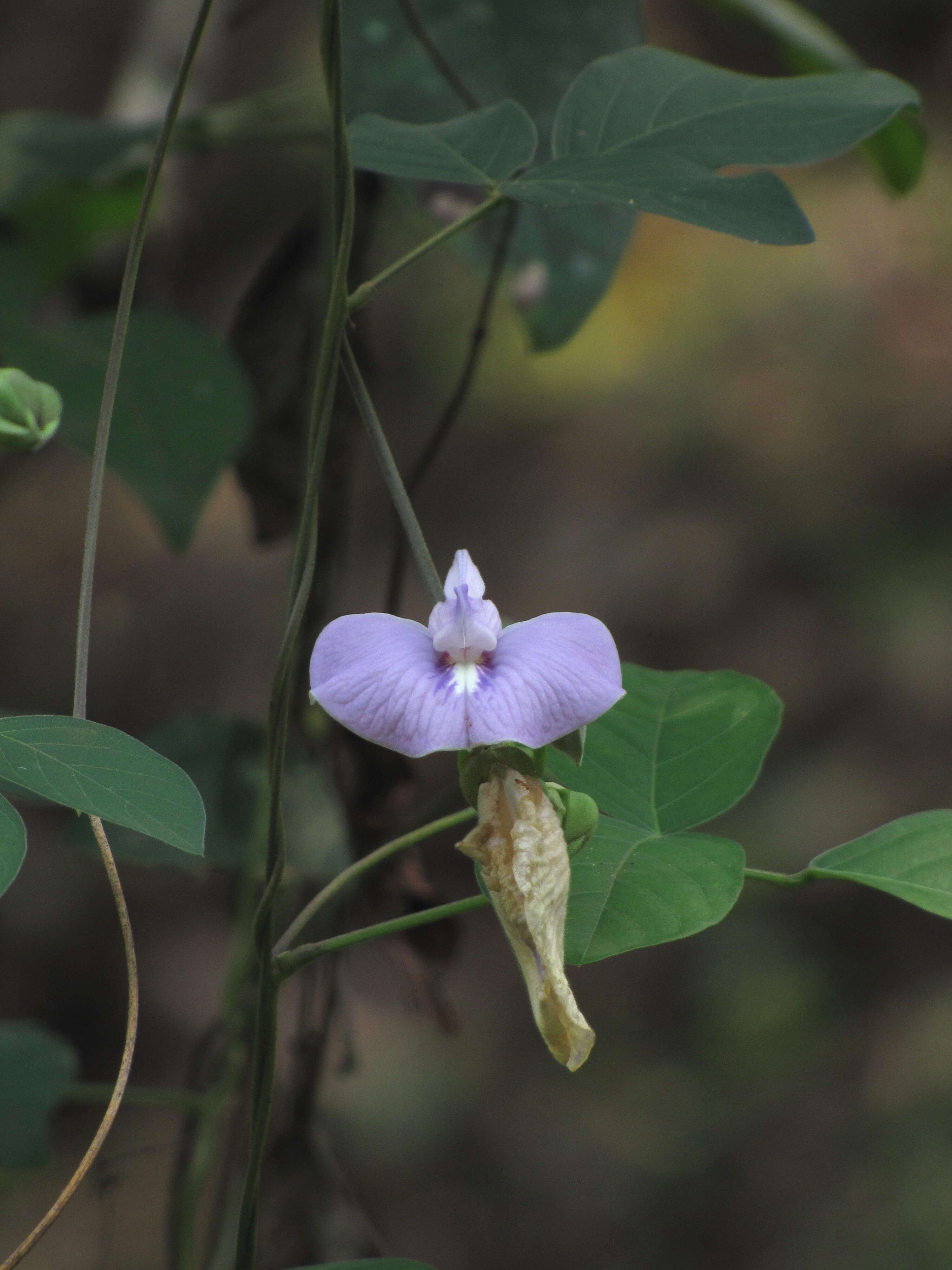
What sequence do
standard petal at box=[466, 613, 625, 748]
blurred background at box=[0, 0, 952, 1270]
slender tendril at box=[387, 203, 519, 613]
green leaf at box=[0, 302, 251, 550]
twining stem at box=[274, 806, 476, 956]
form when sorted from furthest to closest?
1. blurred background at box=[0, 0, 952, 1270]
2. green leaf at box=[0, 302, 251, 550]
3. slender tendril at box=[387, 203, 519, 613]
4. twining stem at box=[274, 806, 476, 956]
5. standard petal at box=[466, 613, 625, 748]

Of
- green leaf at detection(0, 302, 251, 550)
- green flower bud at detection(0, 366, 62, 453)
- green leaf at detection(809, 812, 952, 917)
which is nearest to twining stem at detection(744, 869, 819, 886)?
green leaf at detection(809, 812, 952, 917)

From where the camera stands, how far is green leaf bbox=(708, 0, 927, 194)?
0.98 meters

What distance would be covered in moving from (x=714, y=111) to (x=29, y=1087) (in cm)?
89

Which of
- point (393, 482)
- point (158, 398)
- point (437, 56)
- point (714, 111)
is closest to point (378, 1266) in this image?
point (393, 482)

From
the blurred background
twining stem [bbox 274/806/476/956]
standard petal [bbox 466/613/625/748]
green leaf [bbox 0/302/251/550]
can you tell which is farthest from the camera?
the blurred background

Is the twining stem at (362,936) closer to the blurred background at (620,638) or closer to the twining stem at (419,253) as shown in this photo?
the twining stem at (419,253)

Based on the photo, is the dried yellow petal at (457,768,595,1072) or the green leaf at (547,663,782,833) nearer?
the dried yellow petal at (457,768,595,1072)

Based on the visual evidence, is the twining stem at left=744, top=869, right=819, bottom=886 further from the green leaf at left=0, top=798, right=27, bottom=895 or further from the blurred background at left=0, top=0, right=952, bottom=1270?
the blurred background at left=0, top=0, right=952, bottom=1270

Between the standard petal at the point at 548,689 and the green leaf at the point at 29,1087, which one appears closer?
the standard petal at the point at 548,689

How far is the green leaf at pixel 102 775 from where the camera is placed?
43 cm

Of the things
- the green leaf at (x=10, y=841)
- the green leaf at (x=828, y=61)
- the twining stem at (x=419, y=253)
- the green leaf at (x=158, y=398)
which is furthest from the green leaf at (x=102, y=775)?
the green leaf at (x=828, y=61)

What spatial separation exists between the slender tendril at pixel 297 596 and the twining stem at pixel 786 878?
0.22 m

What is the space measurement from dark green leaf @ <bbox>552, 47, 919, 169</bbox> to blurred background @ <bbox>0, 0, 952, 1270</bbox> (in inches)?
29.8

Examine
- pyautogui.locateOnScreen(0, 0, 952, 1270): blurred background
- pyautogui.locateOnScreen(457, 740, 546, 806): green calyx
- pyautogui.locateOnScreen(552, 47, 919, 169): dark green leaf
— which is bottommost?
pyautogui.locateOnScreen(0, 0, 952, 1270): blurred background
